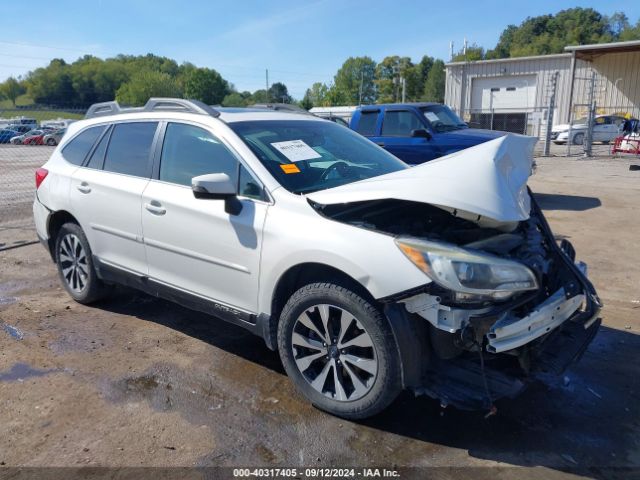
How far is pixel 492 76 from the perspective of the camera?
38625 mm

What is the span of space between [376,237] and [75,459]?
2001 mm

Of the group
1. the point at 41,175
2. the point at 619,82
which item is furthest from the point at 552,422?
the point at 619,82

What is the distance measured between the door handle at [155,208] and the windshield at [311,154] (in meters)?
0.80

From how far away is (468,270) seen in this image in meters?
2.63

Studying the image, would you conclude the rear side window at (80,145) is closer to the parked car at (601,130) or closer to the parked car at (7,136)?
the parked car at (601,130)

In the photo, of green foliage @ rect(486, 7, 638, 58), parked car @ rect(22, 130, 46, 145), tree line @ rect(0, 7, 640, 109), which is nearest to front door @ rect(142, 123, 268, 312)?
parked car @ rect(22, 130, 46, 145)

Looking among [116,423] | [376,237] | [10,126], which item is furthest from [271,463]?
[10,126]

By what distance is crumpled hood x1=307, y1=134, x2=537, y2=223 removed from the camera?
2.75 m

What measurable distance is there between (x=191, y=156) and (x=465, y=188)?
80.6 inches

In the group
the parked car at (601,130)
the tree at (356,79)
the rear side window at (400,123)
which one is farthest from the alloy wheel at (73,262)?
the tree at (356,79)

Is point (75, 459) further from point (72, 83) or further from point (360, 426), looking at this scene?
point (72, 83)

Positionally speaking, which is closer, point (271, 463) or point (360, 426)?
point (271, 463)

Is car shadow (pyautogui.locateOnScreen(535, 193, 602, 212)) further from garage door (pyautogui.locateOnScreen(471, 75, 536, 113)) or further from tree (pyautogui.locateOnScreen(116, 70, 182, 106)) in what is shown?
tree (pyautogui.locateOnScreen(116, 70, 182, 106))

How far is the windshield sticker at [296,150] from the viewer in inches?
145
